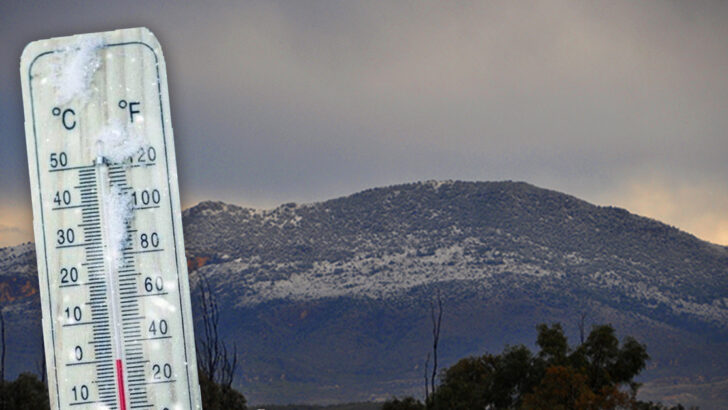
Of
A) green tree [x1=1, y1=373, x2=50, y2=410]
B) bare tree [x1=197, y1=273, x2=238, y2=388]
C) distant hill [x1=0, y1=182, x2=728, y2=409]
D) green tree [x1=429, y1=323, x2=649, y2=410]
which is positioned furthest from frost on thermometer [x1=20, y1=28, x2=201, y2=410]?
distant hill [x1=0, y1=182, x2=728, y2=409]

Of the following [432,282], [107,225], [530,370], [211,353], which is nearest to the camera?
[107,225]

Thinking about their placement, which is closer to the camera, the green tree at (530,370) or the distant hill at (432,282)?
the green tree at (530,370)

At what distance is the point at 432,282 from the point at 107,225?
461 feet

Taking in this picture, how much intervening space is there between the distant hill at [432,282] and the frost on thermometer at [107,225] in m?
113

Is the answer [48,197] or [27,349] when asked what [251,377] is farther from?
[48,197]

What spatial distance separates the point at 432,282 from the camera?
143625 millimetres

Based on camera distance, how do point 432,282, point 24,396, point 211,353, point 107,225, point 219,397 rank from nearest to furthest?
1. point 107,225
2. point 211,353
3. point 24,396
4. point 219,397
5. point 432,282

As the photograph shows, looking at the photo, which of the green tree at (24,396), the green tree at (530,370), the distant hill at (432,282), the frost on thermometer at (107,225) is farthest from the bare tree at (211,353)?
the distant hill at (432,282)

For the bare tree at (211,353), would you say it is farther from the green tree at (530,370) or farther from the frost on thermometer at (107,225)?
the frost on thermometer at (107,225)

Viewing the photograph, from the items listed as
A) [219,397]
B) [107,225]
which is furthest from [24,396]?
[107,225]

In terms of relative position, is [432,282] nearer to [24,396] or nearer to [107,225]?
[24,396]

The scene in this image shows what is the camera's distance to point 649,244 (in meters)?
161

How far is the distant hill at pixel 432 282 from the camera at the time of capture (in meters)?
129

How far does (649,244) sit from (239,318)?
68202 millimetres
